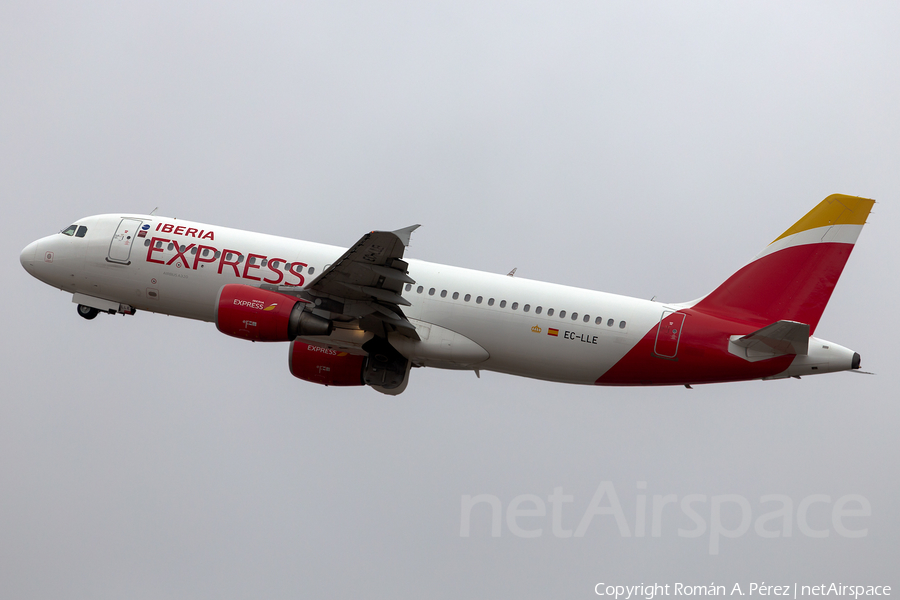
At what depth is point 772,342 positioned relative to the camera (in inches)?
1102

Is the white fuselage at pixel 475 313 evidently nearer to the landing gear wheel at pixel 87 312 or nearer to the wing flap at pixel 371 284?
the wing flap at pixel 371 284

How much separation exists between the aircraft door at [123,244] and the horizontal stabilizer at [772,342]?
2144 cm

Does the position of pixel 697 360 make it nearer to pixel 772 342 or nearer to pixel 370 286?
pixel 772 342

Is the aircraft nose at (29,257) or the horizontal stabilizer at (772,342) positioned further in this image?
the aircraft nose at (29,257)

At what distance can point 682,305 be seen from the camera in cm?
3036

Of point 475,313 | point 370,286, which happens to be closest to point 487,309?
point 475,313

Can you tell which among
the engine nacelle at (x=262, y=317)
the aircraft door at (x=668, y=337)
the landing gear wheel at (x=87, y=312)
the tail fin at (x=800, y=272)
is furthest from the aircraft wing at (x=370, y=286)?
the tail fin at (x=800, y=272)

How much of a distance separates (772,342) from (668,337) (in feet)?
10.6

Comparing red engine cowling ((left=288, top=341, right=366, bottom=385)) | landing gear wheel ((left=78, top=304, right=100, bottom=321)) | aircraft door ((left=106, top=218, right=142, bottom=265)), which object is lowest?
red engine cowling ((left=288, top=341, right=366, bottom=385))

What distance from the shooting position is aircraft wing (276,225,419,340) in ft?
90.5

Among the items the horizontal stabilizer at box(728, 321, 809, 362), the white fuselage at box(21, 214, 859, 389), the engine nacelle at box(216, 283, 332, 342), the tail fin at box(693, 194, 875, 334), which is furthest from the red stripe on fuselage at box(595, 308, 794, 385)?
the engine nacelle at box(216, 283, 332, 342)

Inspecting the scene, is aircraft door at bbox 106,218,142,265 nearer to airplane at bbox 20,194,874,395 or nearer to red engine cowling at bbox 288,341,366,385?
airplane at bbox 20,194,874,395

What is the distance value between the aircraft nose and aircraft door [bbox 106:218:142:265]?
368cm

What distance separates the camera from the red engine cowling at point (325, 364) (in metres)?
32.5
